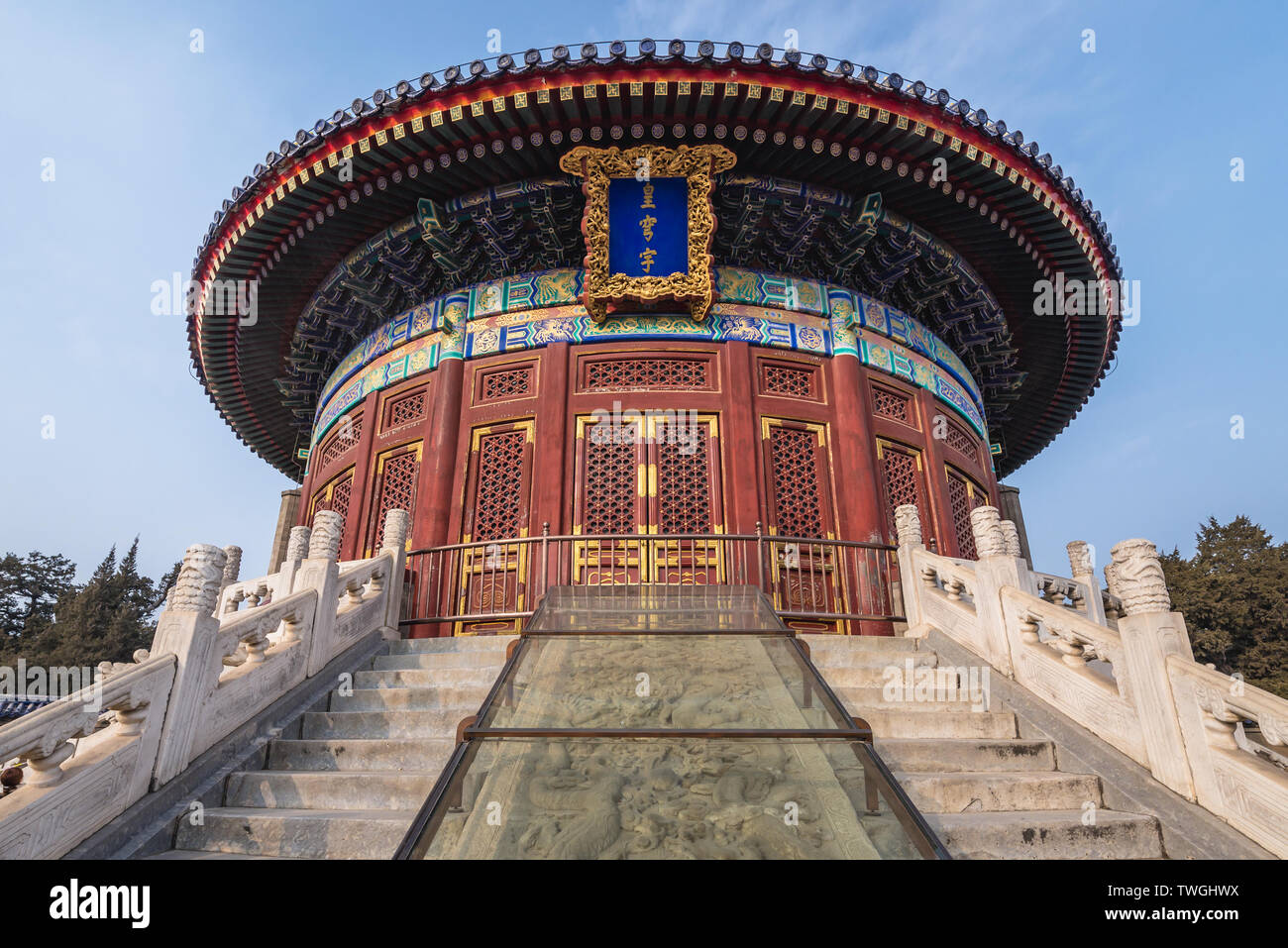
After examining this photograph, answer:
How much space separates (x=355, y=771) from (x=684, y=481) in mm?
4906

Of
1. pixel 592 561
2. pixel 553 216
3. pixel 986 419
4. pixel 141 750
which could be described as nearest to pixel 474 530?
pixel 592 561

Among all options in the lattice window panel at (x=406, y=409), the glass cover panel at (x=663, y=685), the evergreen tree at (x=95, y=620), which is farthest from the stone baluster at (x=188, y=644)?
the evergreen tree at (x=95, y=620)

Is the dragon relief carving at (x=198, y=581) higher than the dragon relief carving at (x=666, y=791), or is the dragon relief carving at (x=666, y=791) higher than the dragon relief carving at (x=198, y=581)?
the dragon relief carving at (x=198, y=581)

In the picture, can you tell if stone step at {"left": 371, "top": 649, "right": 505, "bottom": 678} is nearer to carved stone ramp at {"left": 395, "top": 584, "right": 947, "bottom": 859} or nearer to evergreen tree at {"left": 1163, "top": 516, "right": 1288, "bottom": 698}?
carved stone ramp at {"left": 395, "top": 584, "right": 947, "bottom": 859}

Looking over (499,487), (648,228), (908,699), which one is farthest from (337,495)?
(908,699)

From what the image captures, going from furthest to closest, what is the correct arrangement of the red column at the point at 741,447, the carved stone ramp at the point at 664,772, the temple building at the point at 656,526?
1. the red column at the point at 741,447
2. the temple building at the point at 656,526
3. the carved stone ramp at the point at 664,772

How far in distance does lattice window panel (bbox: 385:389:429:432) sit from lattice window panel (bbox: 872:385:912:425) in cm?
543

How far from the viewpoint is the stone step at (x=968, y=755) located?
13.5ft

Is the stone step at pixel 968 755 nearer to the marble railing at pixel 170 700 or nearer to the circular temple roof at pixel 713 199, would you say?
the marble railing at pixel 170 700

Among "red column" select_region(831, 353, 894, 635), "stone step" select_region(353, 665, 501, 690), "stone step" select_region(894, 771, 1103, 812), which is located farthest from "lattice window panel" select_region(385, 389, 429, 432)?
"stone step" select_region(894, 771, 1103, 812)

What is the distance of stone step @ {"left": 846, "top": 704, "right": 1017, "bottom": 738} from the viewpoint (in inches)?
177

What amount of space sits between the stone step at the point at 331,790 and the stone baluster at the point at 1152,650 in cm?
349

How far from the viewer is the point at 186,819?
360cm

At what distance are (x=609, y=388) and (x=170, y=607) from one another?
5441mm
